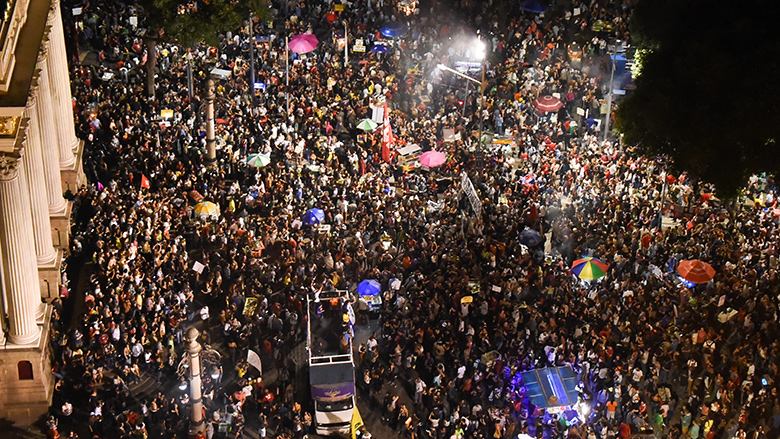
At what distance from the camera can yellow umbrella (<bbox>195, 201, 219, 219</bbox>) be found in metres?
46.2

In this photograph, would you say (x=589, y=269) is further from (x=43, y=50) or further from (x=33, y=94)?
(x=43, y=50)

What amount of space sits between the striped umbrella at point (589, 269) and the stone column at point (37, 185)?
20.6 metres

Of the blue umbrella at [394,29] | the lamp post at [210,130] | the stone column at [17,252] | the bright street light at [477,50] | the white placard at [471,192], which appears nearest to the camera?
the stone column at [17,252]

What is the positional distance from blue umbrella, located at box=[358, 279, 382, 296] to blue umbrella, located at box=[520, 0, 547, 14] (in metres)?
29.7

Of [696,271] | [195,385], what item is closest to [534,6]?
[696,271]

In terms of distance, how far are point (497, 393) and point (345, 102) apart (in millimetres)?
24619

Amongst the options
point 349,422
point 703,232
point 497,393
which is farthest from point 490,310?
point 703,232

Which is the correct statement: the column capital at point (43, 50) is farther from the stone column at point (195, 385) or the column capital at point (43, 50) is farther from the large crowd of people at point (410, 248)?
the stone column at point (195, 385)

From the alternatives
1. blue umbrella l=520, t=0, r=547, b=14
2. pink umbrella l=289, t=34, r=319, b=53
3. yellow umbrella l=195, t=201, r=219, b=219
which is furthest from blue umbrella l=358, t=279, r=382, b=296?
blue umbrella l=520, t=0, r=547, b=14

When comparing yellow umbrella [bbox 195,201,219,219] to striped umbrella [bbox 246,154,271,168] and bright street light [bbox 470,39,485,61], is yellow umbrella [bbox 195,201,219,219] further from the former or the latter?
bright street light [bbox 470,39,485,61]

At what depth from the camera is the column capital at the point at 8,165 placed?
33.9 m

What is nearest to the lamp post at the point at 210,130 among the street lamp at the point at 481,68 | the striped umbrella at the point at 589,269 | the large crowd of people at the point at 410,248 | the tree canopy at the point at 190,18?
the large crowd of people at the point at 410,248

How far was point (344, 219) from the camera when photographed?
158 ft

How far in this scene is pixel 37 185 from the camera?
3881 cm
